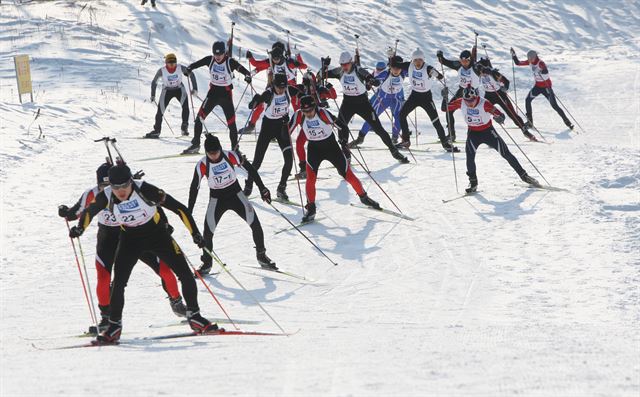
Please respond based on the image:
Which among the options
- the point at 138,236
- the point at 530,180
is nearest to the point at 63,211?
the point at 138,236

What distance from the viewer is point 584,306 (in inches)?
291

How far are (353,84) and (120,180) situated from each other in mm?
7483

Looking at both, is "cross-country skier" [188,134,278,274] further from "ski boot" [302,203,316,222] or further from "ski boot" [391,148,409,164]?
"ski boot" [391,148,409,164]

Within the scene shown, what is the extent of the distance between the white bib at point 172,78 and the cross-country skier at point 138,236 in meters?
8.61

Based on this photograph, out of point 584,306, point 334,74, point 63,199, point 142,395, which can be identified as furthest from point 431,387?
point 334,74

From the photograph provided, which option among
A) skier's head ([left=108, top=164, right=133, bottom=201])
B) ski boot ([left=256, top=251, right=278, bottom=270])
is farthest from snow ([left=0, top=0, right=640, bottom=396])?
skier's head ([left=108, top=164, right=133, bottom=201])

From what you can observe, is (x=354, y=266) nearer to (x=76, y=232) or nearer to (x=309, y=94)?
(x=76, y=232)

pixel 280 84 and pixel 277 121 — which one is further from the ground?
pixel 280 84

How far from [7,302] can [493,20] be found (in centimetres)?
2356

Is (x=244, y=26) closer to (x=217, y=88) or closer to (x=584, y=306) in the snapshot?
(x=217, y=88)

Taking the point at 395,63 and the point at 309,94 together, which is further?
the point at 395,63

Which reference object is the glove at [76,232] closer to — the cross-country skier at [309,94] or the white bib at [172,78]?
the cross-country skier at [309,94]

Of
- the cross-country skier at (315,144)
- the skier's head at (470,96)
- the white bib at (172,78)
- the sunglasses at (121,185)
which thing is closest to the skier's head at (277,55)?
the white bib at (172,78)

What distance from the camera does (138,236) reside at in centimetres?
655
